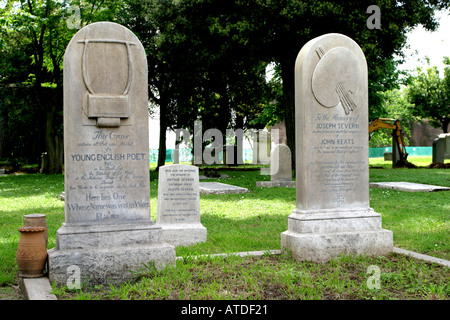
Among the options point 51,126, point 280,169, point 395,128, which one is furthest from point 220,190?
point 395,128

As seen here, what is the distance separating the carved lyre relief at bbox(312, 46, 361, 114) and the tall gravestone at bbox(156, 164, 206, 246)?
274 cm

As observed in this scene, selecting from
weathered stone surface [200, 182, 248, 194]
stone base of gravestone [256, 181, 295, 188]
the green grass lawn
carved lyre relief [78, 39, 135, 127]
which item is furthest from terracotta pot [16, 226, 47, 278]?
stone base of gravestone [256, 181, 295, 188]

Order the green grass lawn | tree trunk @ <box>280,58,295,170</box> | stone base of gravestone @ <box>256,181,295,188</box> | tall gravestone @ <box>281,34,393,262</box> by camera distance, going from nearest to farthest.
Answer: the green grass lawn
tall gravestone @ <box>281,34,393,262</box>
stone base of gravestone @ <box>256,181,295,188</box>
tree trunk @ <box>280,58,295,170</box>

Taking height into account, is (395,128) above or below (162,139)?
above

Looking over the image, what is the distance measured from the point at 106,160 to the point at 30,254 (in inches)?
52.4

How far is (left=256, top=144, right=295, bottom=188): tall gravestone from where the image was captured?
54.5ft

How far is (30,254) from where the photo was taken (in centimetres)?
528

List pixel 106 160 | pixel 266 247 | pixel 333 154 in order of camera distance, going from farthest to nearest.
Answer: pixel 266 247, pixel 333 154, pixel 106 160

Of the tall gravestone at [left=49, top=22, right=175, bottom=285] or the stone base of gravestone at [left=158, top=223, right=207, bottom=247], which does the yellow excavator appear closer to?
the stone base of gravestone at [left=158, top=223, right=207, bottom=247]

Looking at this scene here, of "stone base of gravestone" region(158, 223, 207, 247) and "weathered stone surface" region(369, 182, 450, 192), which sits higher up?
"weathered stone surface" region(369, 182, 450, 192)

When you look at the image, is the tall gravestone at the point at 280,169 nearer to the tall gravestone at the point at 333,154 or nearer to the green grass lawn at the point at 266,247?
the green grass lawn at the point at 266,247

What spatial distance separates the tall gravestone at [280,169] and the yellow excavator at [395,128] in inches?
427

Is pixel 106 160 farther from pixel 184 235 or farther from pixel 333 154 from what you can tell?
pixel 333 154

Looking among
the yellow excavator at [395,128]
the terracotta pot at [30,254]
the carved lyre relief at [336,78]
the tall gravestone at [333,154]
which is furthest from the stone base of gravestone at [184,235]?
the yellow excavator at [395,128]
